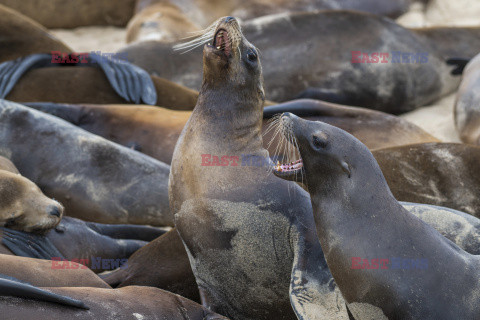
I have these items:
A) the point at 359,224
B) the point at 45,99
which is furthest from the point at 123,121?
the point at 359,224

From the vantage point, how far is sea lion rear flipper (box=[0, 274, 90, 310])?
2.43 meters

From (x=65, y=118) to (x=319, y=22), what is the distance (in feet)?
8.60

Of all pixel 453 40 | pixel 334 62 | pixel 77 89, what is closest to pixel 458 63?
pixel 453 40

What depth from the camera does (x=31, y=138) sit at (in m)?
4.70

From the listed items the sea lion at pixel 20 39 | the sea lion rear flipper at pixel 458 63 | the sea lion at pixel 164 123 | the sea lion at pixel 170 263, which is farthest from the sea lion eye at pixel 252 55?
the sea lion rear flipper at pixel 458 63

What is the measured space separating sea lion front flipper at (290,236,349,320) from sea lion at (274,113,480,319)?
0.15 meters

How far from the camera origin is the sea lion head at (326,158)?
8.88 ft

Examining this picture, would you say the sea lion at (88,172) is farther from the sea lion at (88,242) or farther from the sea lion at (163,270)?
the sea lion at (163,270)

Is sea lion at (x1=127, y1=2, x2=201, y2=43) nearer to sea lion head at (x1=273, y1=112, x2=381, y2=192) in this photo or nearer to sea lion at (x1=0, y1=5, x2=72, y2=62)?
sea lion at (x1=0, y1=5, x2=72, y2=62)

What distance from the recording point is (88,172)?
4.58m

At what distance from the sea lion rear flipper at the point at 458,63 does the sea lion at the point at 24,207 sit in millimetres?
4213

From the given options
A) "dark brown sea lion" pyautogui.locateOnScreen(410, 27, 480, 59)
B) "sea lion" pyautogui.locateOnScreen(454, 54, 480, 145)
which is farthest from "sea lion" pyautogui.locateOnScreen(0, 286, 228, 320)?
"dark brown sea lion" pyautogui.locateOnScreen(410, 27, 480, 59)

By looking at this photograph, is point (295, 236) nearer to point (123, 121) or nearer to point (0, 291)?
point (0, 291)

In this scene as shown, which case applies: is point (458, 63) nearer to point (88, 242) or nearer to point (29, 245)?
point (88, 242)
